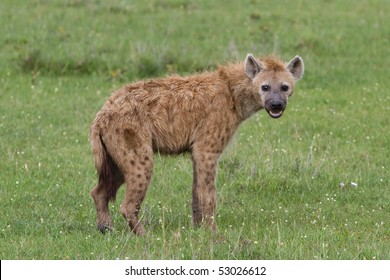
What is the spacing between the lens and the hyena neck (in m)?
8.19

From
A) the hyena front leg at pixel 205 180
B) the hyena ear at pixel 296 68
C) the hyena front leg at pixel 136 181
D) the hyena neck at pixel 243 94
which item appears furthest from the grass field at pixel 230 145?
the hyena ear at pixel 296 68

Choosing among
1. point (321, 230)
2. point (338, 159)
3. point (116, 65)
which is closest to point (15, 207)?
point (321, 230)

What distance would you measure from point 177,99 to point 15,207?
1686mm

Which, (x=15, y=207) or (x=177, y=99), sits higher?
(x=177, y=99)

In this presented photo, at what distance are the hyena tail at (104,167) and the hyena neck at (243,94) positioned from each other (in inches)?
46.4

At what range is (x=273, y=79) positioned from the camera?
805 cm

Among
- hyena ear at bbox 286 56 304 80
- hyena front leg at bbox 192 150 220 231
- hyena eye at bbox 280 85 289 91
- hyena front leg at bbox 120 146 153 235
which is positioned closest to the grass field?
hyena front leg at bbox 120 146 153 235

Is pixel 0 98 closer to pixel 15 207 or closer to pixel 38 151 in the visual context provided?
pixel 38 151

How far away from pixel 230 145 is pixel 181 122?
0.54m

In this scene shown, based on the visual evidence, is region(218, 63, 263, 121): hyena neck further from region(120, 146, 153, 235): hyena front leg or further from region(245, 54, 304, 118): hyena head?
region(120, 146, 153, 235): hyena front leg

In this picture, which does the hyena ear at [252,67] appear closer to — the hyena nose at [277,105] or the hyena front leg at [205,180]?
the hyena nose at [277,105]

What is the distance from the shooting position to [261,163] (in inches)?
386

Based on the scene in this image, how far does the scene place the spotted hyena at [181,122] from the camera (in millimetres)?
7562

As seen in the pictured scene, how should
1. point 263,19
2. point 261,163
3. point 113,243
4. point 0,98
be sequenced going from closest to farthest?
point 113,243
point 261,163
point 0,98
point 263,19
